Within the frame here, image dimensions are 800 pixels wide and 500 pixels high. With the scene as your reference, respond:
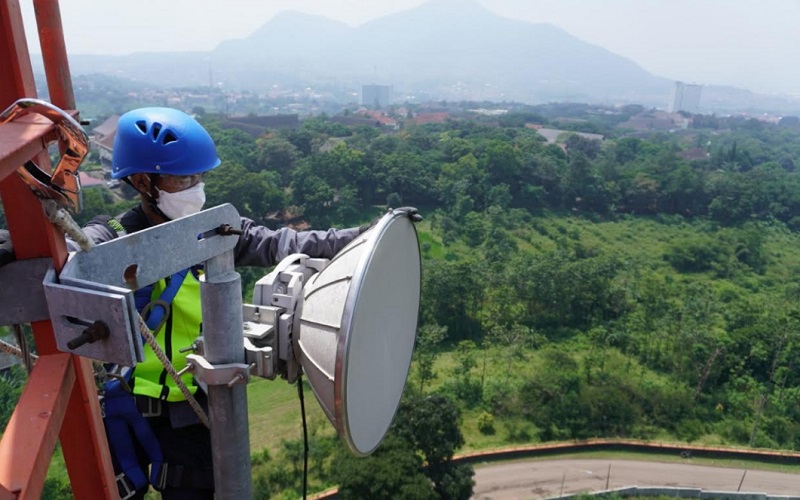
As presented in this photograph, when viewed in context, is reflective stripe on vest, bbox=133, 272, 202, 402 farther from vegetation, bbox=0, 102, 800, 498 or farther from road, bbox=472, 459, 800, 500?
road, bbox=472, 459, 800, 500

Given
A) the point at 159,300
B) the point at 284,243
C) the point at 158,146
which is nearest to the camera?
the point at 159,300

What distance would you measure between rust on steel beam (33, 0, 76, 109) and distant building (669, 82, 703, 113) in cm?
13070

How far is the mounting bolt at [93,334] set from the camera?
0.86 m

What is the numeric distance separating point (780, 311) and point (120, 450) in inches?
635

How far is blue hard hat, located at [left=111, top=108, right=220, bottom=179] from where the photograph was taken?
156cm

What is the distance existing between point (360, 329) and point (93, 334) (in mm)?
572

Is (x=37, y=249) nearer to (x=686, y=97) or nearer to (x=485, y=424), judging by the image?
(x=485, y=424)

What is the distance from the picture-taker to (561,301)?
14.5 m

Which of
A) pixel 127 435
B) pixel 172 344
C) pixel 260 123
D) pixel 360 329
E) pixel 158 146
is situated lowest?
pixel 260 123

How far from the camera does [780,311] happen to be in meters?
14.2

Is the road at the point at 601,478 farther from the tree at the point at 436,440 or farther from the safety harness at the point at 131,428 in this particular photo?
the safety harness at the point at 131,428

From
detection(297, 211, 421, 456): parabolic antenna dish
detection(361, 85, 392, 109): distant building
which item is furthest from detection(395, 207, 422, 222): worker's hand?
Answer: detection(361, 85, 392, 109): distant building

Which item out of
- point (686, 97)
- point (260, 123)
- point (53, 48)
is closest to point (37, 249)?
point (53, 48)

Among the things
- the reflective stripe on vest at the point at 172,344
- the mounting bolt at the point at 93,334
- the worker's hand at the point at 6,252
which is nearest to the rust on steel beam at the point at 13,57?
the worker's hand at the point at 6,252
